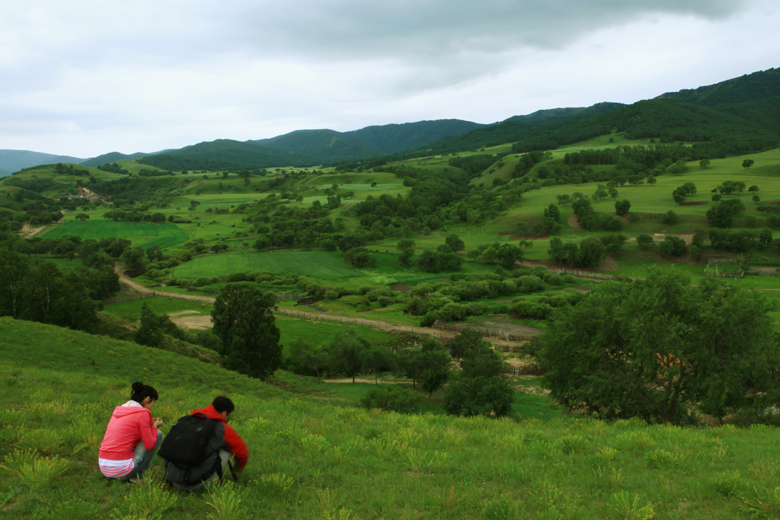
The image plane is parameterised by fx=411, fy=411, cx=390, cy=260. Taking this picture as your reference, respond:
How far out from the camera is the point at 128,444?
6.82 meters

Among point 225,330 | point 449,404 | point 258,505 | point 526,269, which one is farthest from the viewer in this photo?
point 526,269

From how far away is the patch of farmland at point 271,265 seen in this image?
322 feet

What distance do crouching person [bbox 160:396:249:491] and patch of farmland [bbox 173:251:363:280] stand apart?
294 ft

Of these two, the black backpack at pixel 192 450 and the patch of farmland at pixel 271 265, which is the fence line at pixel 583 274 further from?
the black backpack at pixel 192 450

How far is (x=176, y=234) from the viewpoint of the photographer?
458 feet

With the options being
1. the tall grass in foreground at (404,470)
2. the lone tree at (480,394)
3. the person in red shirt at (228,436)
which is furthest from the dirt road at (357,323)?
the person in red shirt at (228,436)

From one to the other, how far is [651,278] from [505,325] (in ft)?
140

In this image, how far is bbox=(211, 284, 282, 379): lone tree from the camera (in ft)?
116

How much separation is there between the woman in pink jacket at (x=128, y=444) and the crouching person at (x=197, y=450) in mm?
863

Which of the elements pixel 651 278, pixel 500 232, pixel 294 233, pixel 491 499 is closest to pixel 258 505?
pixel 491 499

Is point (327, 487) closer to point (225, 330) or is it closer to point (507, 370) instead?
point (225, 330)

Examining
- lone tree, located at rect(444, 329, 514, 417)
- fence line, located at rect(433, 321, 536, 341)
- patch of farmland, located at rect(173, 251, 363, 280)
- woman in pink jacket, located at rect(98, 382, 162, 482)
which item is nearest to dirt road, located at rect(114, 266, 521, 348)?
fence line, located at rect(433, 321, 536, 341)

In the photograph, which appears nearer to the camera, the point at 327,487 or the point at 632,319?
the point at 327,487

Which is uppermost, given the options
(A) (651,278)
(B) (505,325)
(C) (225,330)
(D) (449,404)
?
(A) (651,278)
